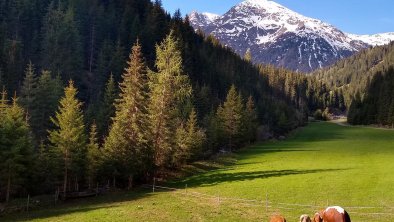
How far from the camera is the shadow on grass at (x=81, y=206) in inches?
1474

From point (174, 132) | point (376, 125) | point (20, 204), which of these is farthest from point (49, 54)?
point (376, 125)

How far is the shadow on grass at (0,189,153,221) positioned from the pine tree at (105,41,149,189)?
12.4 feet

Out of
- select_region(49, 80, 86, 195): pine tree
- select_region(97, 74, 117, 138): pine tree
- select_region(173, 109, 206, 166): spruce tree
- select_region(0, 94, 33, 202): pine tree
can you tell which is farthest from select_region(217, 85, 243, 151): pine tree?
select_region(0, 94, 33, 202): pine tree

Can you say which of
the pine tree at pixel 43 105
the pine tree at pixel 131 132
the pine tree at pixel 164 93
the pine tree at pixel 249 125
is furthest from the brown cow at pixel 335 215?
the pine tree at pixel 249 125

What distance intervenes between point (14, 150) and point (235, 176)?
30.4 meters

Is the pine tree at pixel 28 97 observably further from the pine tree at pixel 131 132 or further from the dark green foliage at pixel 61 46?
the pine tree at pixel 131 132

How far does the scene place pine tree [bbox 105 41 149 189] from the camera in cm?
5106

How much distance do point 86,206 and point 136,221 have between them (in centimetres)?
1075

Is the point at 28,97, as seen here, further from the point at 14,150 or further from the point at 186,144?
the point at 14,150

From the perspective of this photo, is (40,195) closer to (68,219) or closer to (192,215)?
(68,219)

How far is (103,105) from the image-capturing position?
86.4 metres

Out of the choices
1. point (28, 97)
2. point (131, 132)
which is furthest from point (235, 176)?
point (28, 97)

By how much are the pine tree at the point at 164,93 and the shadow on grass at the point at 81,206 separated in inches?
328

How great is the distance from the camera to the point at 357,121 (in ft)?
642
